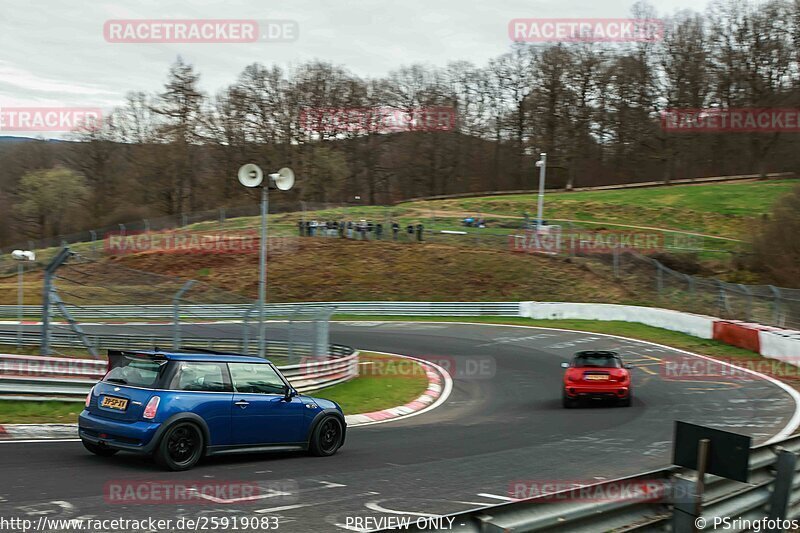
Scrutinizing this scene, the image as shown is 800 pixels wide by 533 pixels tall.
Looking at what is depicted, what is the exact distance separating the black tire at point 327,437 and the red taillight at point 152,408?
264 cm

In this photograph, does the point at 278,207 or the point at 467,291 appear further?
the point at 278,207

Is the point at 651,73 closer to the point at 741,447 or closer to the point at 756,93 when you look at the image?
the point at 756,93

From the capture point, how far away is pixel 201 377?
9859 millimetres

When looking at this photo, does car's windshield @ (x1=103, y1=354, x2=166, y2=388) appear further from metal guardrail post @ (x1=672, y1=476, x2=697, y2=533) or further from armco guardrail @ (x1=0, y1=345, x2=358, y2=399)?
metal guardrail post @ (x1=672, y1=476, x2=697, y2=533)

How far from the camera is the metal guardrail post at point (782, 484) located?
6.31 m

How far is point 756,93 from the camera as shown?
77875mm

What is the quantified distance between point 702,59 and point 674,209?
76.4ft

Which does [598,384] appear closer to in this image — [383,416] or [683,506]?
[383,416]

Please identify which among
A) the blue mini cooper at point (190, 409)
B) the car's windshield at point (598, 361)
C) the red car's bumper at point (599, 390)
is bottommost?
the red car's bumper at point (599, 390)

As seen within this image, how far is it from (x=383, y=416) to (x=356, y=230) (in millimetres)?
39370

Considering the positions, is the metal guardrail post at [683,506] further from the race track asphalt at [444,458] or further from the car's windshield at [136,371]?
the car's windshield at [136,371]

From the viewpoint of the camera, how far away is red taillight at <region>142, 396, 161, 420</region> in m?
9.07

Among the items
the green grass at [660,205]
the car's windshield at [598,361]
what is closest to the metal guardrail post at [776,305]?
the car's windshield at [598,361]

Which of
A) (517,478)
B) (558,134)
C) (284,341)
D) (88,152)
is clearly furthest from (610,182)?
(517,478)
